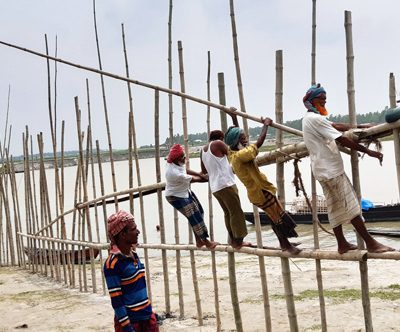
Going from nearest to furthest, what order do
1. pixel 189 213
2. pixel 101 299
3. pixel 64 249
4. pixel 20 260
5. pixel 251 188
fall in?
1. pixel 251 188
2. pixel 189 213
3. pixel 101 299
4. pixel 64 249
5. pixel 20 260

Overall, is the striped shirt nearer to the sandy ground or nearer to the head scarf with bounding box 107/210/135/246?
the head scarf with bounding box 107/210/135/246

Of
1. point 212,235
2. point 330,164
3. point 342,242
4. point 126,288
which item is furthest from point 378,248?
point 212,235

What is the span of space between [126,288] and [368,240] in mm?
1665

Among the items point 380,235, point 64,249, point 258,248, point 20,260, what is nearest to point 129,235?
point 258,248

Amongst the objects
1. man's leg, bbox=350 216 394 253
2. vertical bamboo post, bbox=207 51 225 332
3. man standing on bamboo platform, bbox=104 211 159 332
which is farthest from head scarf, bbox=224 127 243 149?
man standing on bamboo platform, bbox=104 211 159 332

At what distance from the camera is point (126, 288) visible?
11.2 feet

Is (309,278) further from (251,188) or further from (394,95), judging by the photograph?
(394,95)

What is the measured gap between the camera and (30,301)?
29.2 ft

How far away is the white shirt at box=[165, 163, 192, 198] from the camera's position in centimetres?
559

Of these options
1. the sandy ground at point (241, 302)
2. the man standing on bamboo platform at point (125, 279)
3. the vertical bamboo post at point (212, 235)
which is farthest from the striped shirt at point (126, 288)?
the vertical bamboo post at point (212, 235)

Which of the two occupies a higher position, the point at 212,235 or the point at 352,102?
the point at 352,102

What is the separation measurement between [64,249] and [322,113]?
7.16 m

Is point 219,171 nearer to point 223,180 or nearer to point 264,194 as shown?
point 223,180

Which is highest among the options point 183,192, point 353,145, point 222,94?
point 222,94
